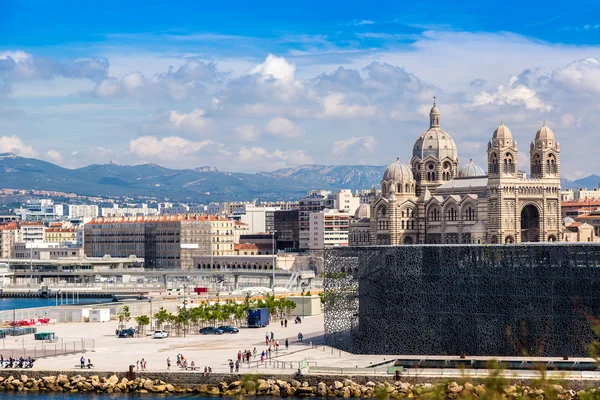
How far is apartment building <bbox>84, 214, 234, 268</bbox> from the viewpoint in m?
170

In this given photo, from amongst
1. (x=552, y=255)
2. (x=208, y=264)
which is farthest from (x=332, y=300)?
(x=208, y=264)

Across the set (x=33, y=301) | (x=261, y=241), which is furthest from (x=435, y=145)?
(x=261, y=241)

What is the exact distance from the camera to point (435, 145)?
417 feet

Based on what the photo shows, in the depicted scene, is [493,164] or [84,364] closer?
[84,364]

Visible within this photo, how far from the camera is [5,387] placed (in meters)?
51.0

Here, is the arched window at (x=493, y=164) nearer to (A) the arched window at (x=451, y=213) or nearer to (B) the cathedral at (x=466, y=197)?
(B) the cathedral at (x=466, y=197)

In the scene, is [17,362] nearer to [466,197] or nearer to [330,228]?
[466,197]

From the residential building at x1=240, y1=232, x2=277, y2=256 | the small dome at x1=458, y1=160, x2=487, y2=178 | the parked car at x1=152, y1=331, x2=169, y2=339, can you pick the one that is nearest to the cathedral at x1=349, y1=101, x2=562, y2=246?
the small dome at x1=458, y1=160, x2=487, y2=178

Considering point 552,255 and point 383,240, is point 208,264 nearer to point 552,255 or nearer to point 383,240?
point 383,240

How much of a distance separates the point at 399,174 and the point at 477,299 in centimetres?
7263

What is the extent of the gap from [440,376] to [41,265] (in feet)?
417

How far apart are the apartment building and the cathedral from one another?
1775 inches

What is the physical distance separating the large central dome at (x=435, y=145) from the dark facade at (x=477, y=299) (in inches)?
2820

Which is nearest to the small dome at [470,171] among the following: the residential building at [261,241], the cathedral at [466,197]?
the cathedral at [466,197]
